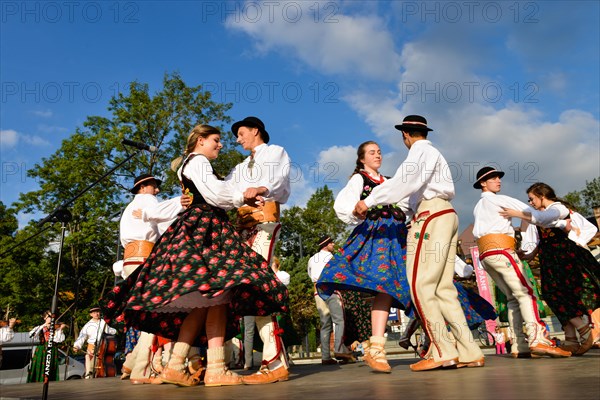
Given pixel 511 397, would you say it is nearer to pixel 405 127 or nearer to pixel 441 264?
pixel 441 264

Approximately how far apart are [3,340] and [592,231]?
11191mm

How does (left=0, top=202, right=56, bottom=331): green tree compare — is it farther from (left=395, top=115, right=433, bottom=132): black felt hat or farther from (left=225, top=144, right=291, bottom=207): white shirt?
(left=395, top=115, right=433, bottom=132): black felt hat

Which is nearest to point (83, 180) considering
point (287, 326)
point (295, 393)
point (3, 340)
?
point (3, 340)

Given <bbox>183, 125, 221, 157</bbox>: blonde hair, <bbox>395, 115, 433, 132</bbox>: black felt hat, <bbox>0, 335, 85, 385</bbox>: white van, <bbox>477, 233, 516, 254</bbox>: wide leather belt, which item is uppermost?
<bbox>395, 115, 433, 132</bbox>: black felt hat

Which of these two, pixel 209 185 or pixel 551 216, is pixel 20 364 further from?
pixel 551 216

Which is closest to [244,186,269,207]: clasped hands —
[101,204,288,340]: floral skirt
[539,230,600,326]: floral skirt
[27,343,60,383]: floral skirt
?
[101,204,288,340]: floral skirt

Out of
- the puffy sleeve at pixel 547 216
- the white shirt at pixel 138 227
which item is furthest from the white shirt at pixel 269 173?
the puffy sleeve at pixel 547 216

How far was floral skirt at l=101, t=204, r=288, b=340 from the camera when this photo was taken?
3230 millimetres

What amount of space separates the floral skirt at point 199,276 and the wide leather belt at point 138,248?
153 cm

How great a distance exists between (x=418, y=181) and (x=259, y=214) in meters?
1.30

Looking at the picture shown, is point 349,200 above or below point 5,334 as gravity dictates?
above

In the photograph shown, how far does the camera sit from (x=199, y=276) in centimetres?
327

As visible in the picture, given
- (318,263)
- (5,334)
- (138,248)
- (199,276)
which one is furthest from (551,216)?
(5,334)

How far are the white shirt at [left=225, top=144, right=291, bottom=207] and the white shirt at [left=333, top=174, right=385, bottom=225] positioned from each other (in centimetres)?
49
